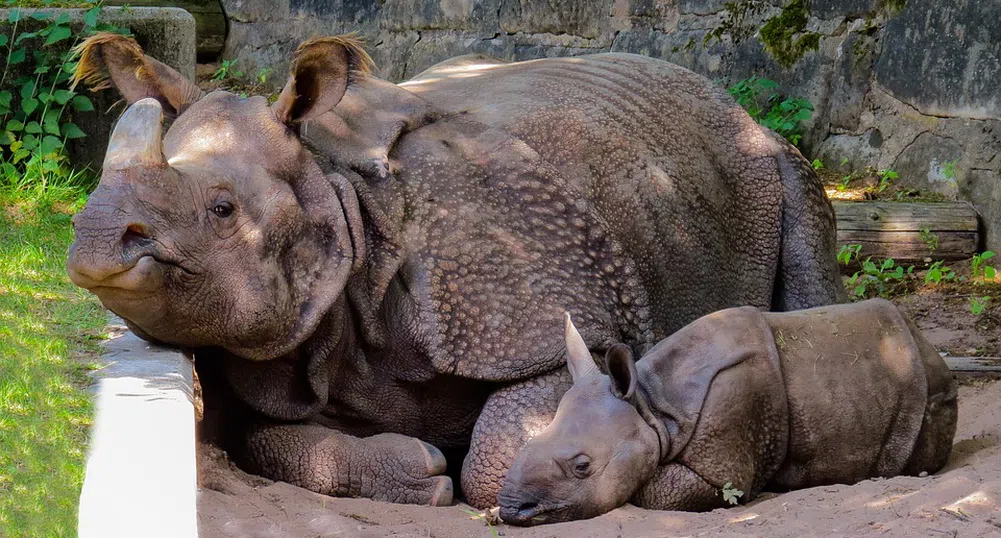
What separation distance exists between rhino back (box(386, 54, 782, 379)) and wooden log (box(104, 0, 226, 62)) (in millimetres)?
5910

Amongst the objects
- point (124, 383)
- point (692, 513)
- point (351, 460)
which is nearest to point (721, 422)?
point (692, 513)

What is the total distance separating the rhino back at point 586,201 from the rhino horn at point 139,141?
1129mm

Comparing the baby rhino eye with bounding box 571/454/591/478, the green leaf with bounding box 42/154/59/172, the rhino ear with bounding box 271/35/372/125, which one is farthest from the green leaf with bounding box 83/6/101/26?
the baby rhino eye with bounding box 571/454/591/478

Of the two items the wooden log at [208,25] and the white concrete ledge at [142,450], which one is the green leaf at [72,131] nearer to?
the wooden log at [208,25]

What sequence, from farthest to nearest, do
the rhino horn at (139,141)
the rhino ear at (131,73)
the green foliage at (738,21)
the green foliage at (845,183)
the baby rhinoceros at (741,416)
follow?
1. the green foliage at (738,21)
2. the green foliage at (845,183)
3. the rhino ear at (131,73)
4. the baby rhinoceros at (741,416)
5. the rhino horn at (139,141)

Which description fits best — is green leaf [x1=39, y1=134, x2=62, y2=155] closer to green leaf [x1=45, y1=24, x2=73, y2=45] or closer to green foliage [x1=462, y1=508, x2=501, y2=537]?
green leaf [x1=45, y1=24, x2=73, y2=45]

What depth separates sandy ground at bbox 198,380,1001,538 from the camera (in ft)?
13.0

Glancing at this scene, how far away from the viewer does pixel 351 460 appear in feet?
16.2

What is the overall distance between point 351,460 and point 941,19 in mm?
4500

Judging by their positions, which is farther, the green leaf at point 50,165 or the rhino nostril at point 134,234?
the green leaf at point 50,165

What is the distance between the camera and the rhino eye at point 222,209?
446 centimetres

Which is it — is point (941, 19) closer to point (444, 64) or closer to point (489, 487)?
point (444, 64)

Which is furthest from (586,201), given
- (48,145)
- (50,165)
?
(48,145)

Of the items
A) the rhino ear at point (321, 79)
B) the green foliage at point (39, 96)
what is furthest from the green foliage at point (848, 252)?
the green foliage at point (39, 96)
